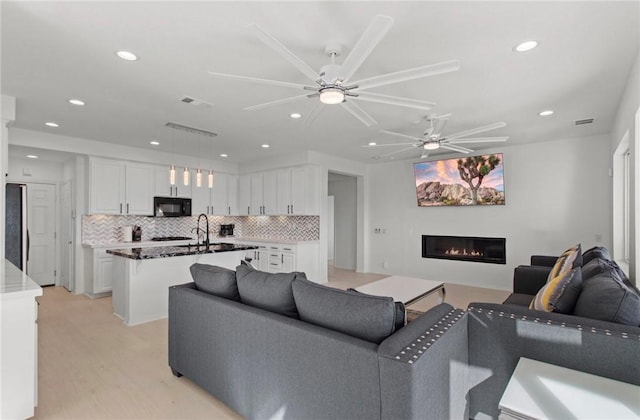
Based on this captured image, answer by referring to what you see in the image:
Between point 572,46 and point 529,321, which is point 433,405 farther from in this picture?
point 572,46

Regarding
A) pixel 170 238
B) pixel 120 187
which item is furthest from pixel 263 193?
pixel 120 187

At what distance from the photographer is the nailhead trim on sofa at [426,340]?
1.32 m

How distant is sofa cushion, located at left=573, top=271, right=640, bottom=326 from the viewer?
1672 mm

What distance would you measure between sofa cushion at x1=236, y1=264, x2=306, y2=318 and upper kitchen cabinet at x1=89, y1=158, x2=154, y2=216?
458cm

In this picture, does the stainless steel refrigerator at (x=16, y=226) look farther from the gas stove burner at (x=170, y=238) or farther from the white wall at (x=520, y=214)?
the white wall at (x=520, y=214)

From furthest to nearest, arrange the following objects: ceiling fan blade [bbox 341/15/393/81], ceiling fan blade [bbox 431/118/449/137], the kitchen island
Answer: the kitchen island → ceiling fan blade [bbox 431/118/449/137] → ceiling fan blade [bbox 341/15/393/81]

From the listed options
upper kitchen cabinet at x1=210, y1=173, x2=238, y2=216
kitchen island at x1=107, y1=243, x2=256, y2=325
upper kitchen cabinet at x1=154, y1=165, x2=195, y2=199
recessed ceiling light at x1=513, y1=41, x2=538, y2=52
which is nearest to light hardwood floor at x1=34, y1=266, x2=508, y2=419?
kitchen island at x1=107, y1=243, x2=256, y2=325

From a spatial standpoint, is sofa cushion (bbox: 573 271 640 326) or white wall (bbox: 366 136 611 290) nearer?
sofa cushion (bbox: 573 271 640 326)

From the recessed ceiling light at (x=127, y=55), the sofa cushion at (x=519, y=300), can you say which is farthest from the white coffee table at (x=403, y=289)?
the recessed ceiling light at (x=127, y=55)

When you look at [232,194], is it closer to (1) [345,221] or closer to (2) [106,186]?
(2) [106,186]

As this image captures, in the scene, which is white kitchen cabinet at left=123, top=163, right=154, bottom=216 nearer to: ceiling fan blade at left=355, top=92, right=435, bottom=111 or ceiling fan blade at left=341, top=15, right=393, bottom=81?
ceiling fan blade at left=355, top=92, right=435, bottom=111

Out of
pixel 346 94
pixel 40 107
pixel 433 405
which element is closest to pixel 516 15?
pixel 346 94

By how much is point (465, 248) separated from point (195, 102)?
5.40 m

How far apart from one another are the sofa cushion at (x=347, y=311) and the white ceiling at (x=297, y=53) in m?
1.71
